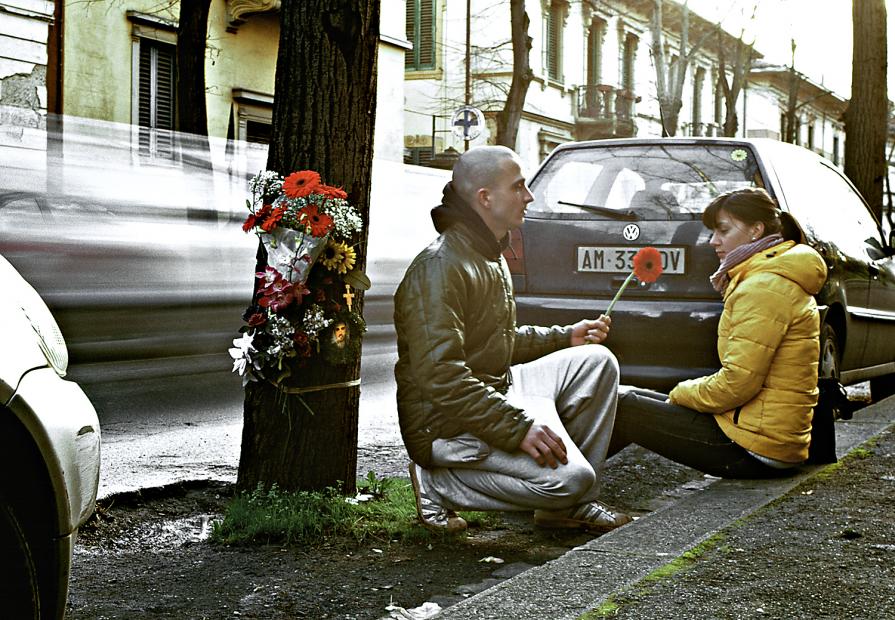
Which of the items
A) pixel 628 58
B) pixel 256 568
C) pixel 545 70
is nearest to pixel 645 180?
pixel 256 568

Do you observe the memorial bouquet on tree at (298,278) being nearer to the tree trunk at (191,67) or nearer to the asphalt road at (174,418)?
the asphalt road at (174,418)

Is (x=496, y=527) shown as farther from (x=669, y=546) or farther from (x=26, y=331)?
(x=26, y=331)

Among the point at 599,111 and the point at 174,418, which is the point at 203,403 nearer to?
the point at 174,418

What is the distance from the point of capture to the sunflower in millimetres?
4531

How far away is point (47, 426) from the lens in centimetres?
250

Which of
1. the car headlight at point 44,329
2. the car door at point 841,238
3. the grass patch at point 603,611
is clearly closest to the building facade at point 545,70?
the car door at point 841,238

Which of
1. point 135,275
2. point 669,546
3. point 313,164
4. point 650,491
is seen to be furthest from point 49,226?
point 669,546

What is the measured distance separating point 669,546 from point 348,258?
155 centimetres

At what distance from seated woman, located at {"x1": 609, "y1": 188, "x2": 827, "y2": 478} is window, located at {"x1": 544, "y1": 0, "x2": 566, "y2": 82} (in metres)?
33.7

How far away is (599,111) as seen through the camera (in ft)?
128

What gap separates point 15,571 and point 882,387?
802 centimetres

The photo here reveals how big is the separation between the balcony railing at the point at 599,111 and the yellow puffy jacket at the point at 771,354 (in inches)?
1335

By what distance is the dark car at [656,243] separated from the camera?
22.0 feet

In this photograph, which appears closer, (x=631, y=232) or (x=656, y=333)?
(x=656, y=333)
